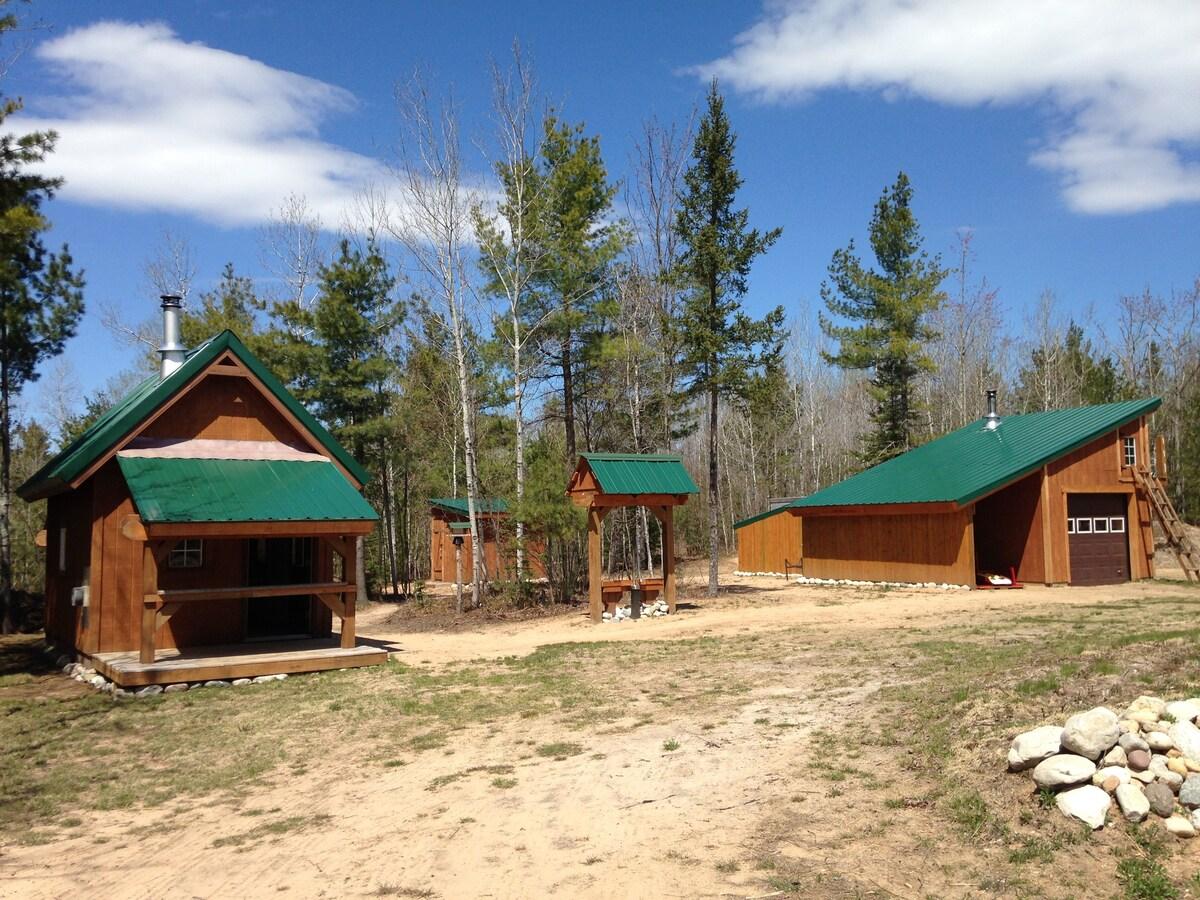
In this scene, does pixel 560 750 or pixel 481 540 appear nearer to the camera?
pixel 560 750

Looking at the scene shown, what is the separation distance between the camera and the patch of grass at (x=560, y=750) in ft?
27.5

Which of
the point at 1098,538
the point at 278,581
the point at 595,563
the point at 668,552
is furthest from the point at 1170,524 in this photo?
the point at 278,581

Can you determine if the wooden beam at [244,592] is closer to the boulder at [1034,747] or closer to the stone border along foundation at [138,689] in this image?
the stone border along foundation at [138,689]

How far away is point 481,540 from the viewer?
24891 millimetres

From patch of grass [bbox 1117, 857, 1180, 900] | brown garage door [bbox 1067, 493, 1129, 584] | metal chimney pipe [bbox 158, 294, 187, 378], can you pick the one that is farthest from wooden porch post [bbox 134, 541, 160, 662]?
brown garage door [bbox 1067, 493, 1129, 584]

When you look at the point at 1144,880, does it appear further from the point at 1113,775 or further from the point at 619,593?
the point at 619,593

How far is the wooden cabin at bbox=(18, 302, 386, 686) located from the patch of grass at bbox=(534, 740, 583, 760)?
20.6 ft

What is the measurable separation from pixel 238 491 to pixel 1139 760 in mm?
12174

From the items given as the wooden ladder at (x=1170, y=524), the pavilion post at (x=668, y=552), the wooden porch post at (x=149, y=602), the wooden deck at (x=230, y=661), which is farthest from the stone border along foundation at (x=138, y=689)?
the wooden ladder at (x=1170, y=524)

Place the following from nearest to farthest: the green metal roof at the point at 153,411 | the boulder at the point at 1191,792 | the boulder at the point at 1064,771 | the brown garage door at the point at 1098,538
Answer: the boulder at the point at 1191,792 < the boulder at the point at 1064,771 < the green metal roof at the point at 153,411 < the brown garage door at the point at 1098,538

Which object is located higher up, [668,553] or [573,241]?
[573,241]

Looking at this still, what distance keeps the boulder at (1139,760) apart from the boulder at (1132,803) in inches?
5.9

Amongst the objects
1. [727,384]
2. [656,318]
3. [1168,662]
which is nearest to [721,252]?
[727,384]

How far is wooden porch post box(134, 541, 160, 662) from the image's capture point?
1267 cm
